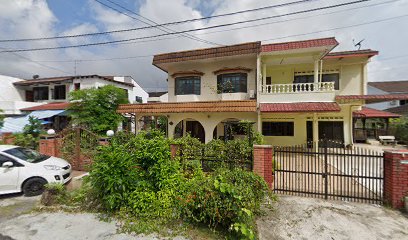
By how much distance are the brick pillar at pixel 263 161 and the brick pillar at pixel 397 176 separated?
2847 mm

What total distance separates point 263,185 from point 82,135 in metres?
8.54

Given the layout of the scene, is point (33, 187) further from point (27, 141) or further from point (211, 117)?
point (211, 117)

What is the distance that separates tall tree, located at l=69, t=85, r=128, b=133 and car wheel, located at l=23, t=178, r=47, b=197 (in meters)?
8.81

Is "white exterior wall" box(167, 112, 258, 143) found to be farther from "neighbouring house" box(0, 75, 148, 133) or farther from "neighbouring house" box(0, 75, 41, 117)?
"neighbouring house" box(0, 75, 41, 117)

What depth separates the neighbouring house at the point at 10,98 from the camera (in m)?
19.3

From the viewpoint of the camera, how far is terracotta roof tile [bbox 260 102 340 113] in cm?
1006

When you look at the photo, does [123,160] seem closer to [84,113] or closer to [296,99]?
[296,99]

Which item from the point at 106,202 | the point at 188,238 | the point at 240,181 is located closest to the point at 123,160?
the point at 106,202

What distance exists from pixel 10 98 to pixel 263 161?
2856cm

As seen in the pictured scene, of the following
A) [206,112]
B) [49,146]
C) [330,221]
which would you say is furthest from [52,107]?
[330,221]

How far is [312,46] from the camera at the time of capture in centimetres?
1041

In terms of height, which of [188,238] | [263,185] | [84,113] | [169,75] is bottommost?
[188,238]

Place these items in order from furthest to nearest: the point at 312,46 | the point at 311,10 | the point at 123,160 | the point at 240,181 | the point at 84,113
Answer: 1. the point at 84,113
2. the point at 312,46
3. the point at 311,10
4. the point at 123,160
5. the point at 240,181

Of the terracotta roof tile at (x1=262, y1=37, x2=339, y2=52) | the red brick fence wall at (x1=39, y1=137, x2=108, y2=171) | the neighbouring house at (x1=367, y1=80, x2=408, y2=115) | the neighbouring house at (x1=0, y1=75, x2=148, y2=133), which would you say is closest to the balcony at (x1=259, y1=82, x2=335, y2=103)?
the terracotta roof tile at (x1=262, y1=37, x2=339, y2=52)
